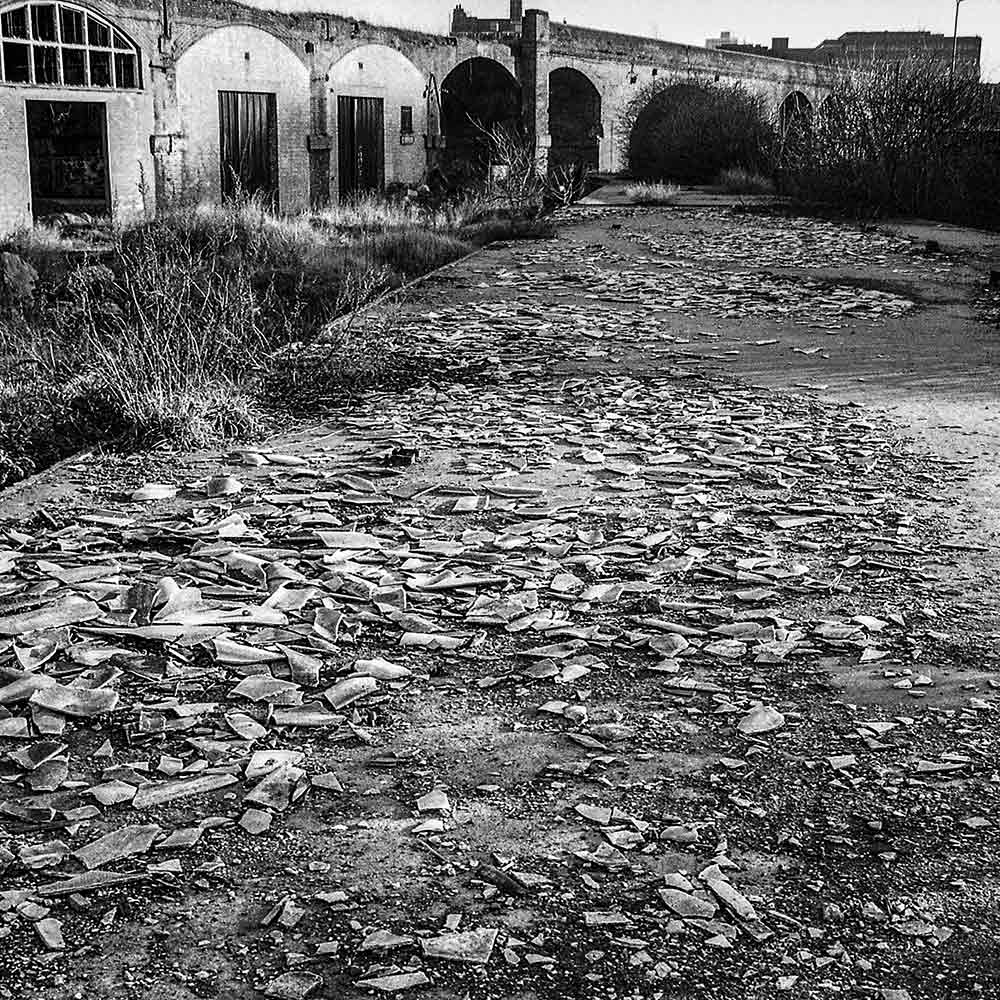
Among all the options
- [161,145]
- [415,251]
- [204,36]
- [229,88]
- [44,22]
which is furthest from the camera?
[229,88]

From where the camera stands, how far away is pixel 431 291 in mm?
11953

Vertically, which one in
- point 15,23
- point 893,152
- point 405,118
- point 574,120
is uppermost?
point 15,23

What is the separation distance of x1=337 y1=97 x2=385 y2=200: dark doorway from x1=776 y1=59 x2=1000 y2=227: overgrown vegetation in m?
8.80

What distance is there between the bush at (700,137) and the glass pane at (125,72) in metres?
15.0

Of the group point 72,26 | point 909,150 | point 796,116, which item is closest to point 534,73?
point 796,116

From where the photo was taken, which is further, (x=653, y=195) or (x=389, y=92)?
(x=389, y=92)

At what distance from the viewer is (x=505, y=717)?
3.60m

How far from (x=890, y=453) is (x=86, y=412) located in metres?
4.30

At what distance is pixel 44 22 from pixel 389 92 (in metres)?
9.88

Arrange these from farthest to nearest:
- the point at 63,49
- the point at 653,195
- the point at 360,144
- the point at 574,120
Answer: the point at 574,120 → the point at 360,144 → the point at 653,195 → the point at 63,49

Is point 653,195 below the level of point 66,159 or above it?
→ below

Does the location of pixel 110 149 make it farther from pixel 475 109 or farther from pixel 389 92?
pixel 475 109

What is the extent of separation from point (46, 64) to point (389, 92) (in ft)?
32.1

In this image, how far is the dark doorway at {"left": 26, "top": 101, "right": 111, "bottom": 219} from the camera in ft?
70.7
